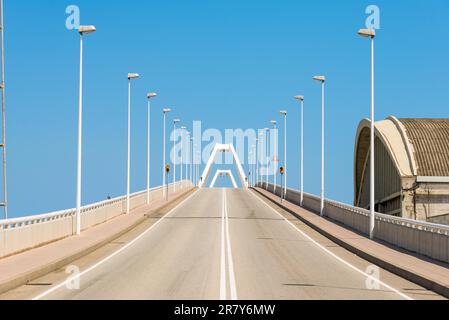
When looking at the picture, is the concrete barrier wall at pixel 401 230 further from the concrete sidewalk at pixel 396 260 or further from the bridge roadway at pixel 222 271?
the bridge roadway at pixel 222 271

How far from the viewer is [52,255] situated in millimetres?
22531

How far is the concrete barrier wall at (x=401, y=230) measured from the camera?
2230cm

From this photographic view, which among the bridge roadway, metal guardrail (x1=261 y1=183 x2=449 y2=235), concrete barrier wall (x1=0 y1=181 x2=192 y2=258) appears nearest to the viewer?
the bridge roadway

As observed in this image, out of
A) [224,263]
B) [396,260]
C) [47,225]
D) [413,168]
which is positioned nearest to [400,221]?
[396,260]

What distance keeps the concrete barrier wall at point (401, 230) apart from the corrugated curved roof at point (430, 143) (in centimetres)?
1951

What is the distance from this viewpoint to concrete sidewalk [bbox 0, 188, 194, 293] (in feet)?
56.7

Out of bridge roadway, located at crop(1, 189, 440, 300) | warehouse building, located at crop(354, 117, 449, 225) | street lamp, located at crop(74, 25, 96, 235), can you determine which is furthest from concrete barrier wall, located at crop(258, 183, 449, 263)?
warehouse building, located at crop(354, 117, 449, 225)

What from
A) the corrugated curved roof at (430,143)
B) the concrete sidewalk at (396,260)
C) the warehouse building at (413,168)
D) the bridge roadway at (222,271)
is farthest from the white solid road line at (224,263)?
the corrugated curved roof at (430,143)

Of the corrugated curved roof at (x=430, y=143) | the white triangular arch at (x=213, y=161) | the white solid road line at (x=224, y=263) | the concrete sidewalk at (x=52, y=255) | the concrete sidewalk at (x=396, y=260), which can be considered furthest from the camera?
the white triangular arch at (x=213, y=161)

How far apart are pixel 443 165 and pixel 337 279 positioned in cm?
4901

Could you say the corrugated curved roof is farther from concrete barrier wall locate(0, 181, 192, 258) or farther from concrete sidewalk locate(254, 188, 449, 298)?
concrete sidewalk locate(254, 188, 449, 298)

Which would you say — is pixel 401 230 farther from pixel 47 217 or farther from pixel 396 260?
pixel 47 217

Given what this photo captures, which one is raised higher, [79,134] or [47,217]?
[79,134]

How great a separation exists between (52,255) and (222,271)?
19.6 feet
